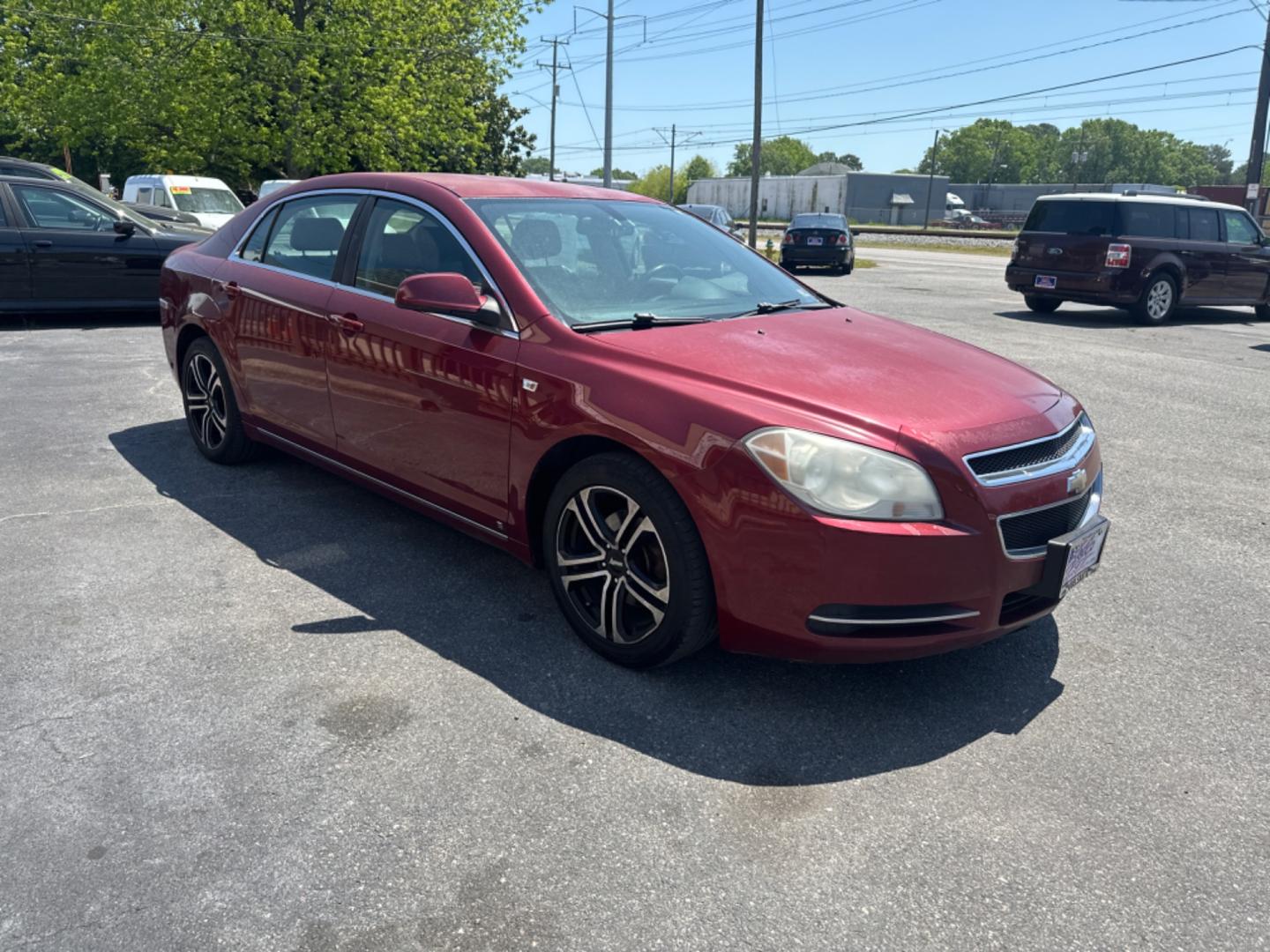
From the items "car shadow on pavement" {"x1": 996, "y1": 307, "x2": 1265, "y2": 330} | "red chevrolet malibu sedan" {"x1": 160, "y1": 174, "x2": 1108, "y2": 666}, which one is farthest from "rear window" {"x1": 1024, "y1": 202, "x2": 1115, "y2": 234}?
"red chevrolet malibu sedan" {"x1": 160, "y1": 174, "x2": 1108, "y2": 666}

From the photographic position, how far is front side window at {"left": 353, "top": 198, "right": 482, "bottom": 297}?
411 centimetres

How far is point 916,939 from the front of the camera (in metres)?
2.30

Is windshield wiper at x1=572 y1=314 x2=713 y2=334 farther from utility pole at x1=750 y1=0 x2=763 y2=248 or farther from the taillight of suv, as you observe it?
utility pole at x1=750 y1=0 x2=763 y2=248

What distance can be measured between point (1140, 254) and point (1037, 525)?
12.7 metres

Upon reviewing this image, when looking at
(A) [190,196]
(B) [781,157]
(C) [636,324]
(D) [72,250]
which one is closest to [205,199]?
(A) [190,196]

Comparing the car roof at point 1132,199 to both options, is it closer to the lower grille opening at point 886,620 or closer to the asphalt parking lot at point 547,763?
the asphalt parking lot at point 547,763

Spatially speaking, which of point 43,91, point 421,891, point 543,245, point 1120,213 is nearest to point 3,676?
point 421,891

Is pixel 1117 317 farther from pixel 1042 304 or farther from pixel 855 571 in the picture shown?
pixel 855 571

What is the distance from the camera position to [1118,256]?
14.0 meters

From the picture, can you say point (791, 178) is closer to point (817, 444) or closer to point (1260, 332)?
point (1260, 332)

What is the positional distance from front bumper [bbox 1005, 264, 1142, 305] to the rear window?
1.90 ft

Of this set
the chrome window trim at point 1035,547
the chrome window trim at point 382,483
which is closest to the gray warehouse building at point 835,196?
the chrome window trim at point 382,483

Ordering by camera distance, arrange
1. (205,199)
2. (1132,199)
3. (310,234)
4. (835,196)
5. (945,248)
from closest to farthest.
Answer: (310,234)
(1132,199)
(205,199)
(945,248)
(835,196)

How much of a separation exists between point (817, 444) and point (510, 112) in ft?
173
